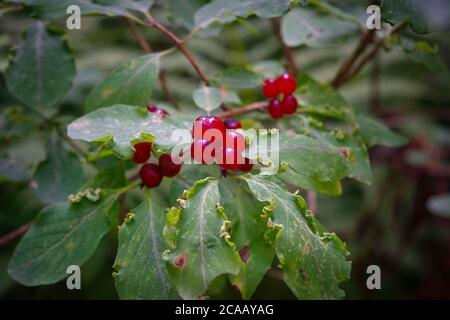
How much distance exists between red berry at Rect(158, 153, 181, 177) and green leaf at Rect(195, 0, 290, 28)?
278 mm

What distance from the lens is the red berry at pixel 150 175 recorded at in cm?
75

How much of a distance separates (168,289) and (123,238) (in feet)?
0.32

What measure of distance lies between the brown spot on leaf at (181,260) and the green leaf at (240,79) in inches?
17.3

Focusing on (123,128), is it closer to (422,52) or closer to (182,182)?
(182,182)

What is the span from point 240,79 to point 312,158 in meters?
0.31

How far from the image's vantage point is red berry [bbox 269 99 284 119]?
2.88ft

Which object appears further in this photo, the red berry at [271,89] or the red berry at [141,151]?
the red berry at [271,89]

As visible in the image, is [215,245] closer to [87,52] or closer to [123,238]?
[123,238]

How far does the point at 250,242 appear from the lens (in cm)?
71

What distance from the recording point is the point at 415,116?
5.88ft

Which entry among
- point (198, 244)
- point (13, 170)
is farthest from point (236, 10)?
point (13, 170)

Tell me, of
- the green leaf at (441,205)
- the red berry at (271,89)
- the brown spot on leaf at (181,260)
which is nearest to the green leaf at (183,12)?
the red berry at (271,89)

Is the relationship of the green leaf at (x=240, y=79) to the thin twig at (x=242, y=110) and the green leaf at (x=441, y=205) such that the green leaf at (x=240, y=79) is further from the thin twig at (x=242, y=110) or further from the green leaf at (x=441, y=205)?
the green leaf at (x=441, y=205)

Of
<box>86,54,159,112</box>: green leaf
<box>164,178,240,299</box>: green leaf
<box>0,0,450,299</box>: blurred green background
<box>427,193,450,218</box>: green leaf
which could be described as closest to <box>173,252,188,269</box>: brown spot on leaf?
<box>164,178,240,299</box>: green leaf
